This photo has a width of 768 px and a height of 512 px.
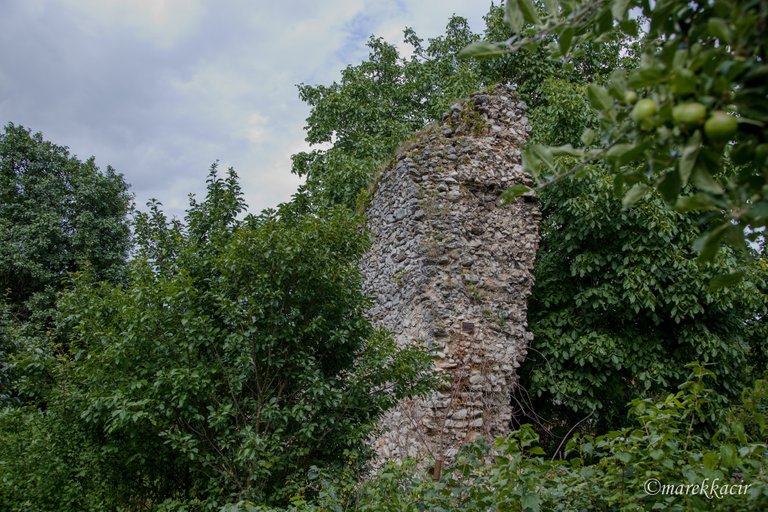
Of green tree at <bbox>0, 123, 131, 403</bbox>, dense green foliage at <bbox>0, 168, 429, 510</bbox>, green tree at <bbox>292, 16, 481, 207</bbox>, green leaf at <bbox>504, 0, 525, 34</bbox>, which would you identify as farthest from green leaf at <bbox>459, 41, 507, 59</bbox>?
green tree at <bbox>0, 123, 131, 403</bbox>

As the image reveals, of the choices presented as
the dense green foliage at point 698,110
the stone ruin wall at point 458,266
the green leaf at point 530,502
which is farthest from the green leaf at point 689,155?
the stone ruin wall at point 458,266

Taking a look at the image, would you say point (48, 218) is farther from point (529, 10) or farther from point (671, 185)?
point (671, 185)

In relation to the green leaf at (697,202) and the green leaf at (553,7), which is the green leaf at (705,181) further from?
the green leaf at (553,7)

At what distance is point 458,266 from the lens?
6.20 metres

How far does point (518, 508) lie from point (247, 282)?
7.79 feet

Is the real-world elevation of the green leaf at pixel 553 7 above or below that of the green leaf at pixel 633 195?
above

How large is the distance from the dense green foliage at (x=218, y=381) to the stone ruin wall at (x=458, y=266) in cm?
153

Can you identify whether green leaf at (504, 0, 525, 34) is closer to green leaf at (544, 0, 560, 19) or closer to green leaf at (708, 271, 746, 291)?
green leaf at (544, 0, 560, 19)

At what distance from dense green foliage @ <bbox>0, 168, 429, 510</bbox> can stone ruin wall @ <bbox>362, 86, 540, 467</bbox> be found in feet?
5.02

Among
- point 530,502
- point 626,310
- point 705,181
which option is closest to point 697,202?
point 705,181

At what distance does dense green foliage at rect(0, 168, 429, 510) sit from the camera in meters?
3.61

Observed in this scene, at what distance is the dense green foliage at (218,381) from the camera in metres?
3.61

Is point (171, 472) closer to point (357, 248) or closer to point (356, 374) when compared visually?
point (356, 374)

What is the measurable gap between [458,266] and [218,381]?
3.22 m
